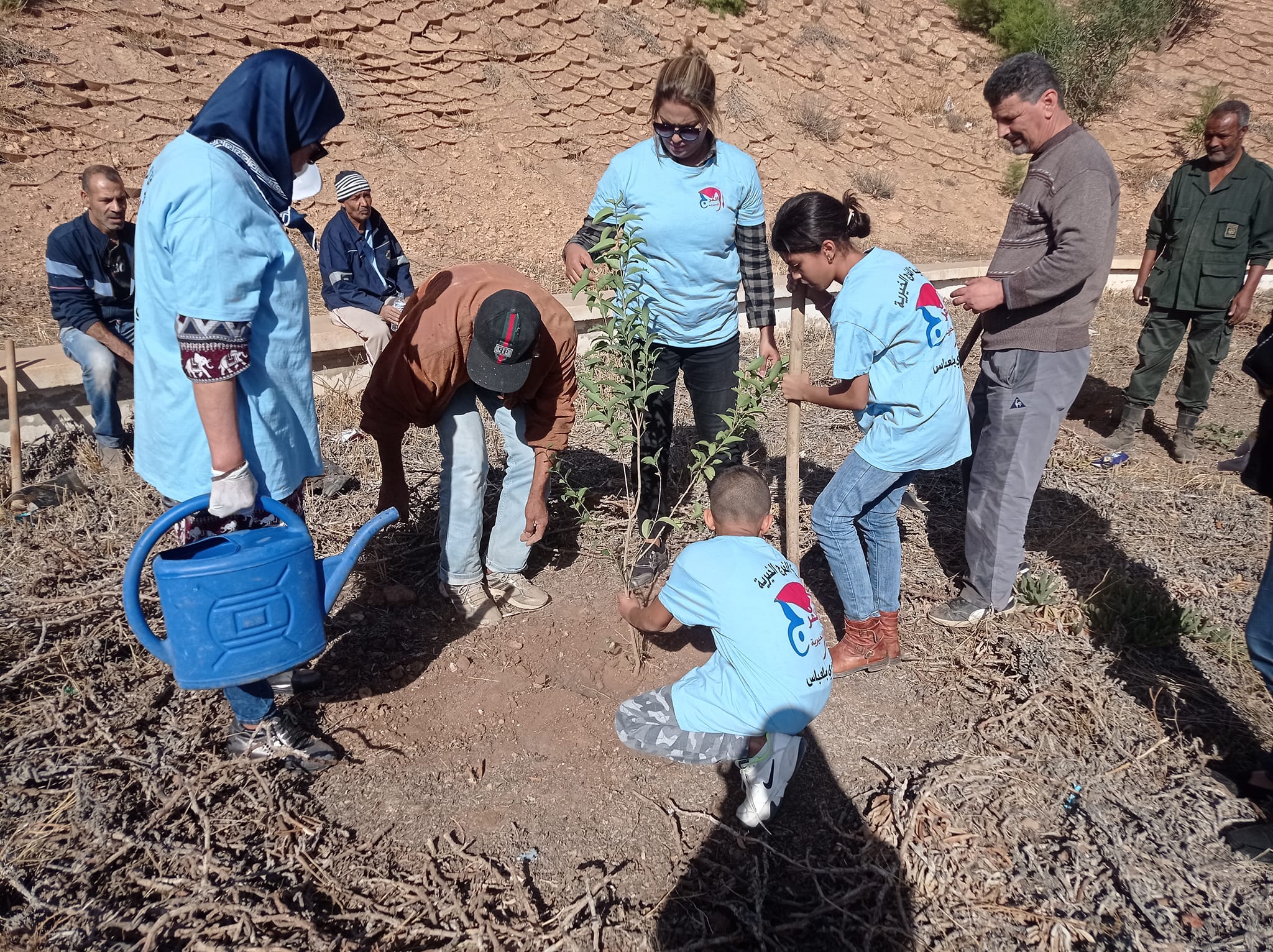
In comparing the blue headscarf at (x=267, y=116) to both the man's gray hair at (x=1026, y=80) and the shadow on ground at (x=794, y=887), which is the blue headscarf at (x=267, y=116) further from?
the man's gray hair at (x=1026, y=80)

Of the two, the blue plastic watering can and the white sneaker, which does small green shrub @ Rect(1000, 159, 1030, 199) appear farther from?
the blue plastic watering can

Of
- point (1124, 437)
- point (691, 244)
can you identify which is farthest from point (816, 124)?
point (691, 244)

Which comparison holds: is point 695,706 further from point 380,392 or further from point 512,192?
point 512,192

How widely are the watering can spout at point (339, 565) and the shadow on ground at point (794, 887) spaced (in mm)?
1179

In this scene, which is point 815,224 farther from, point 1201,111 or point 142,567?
point 1201,111

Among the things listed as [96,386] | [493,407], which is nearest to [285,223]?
[493,407]

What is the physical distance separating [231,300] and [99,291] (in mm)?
3212

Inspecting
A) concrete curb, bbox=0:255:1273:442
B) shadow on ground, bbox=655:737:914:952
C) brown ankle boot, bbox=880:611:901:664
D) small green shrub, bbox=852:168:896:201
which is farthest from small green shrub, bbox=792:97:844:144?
shadow on ground, bbox=655:737:914:952

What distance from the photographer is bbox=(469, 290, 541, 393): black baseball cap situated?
2.50 metres

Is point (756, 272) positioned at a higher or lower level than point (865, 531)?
higher

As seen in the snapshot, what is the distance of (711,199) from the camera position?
3.05m

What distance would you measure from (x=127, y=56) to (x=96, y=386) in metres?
5.41

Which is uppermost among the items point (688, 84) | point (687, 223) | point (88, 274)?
point (688, 84)

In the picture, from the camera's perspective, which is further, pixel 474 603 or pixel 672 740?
pixel 474 603
